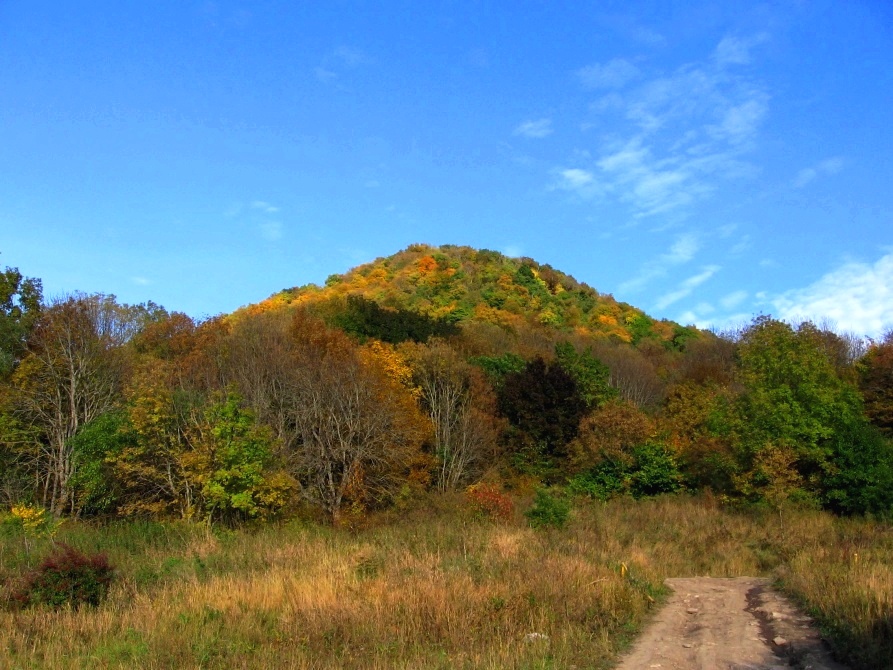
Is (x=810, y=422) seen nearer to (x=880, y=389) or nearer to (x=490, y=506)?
(x=490, y=506)

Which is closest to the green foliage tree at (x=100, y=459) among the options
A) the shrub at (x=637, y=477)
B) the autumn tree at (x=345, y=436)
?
the autumn tree at (x=345, y=436)

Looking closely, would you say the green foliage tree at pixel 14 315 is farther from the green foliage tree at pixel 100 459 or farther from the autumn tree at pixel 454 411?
the autumn tree at pixel 454 411

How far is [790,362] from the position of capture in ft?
89.9

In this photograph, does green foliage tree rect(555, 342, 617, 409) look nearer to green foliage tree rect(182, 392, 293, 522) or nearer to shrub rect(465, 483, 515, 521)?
shrub rect(465, 483, 515, 521)

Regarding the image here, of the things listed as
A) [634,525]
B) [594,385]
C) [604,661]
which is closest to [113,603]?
[604,661]

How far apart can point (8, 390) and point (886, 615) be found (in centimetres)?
3000

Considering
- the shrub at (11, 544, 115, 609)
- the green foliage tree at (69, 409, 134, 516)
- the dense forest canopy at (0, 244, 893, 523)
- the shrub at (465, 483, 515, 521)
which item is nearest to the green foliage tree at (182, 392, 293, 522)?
the dense forest canopy at (0, 244, 893, 523)

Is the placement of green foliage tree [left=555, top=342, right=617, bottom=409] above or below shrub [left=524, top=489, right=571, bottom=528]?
above

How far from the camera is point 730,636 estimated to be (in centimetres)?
990

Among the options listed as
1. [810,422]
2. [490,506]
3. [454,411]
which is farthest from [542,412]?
[490,506]

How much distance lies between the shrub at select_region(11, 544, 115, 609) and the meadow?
1.05ft

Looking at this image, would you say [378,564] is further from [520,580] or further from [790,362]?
[790,362]

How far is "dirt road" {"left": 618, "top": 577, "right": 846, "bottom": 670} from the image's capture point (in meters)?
8.60

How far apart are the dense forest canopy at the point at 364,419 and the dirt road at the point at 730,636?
49.2 ft
